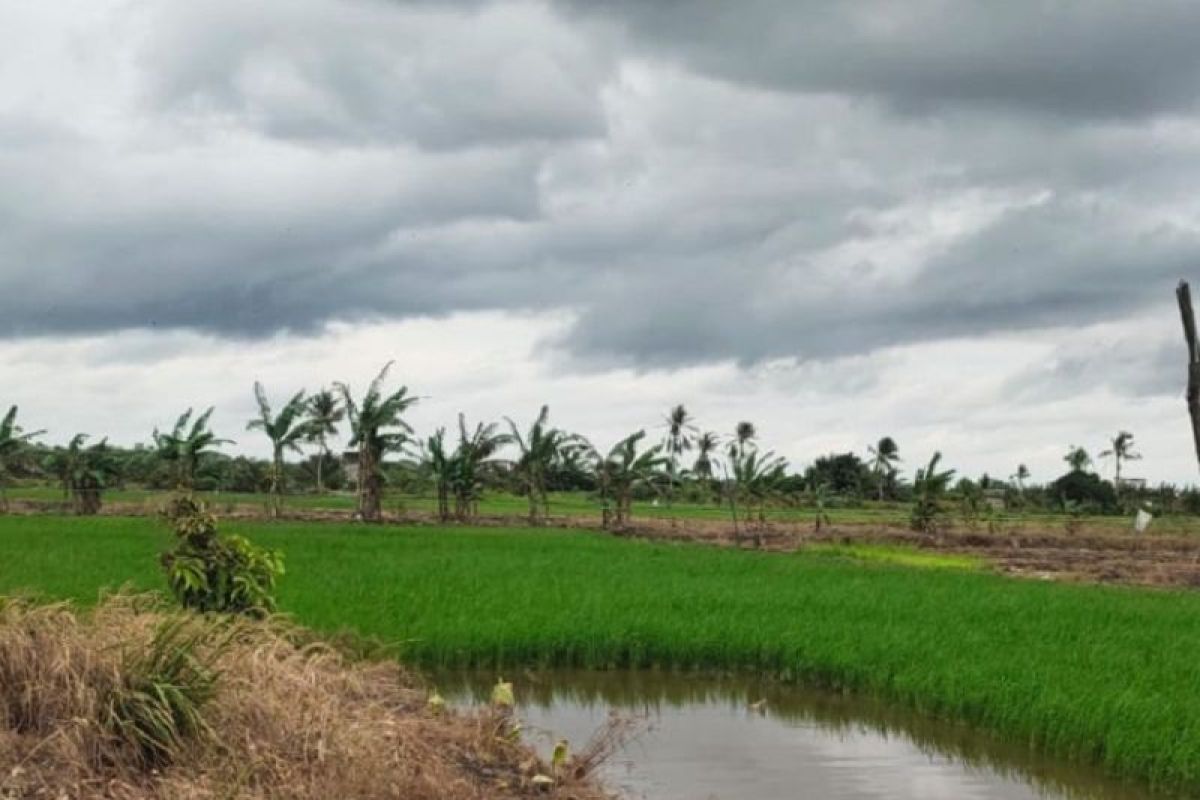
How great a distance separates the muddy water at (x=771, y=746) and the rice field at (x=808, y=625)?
314 mm

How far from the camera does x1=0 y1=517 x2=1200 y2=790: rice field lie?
8938 mm

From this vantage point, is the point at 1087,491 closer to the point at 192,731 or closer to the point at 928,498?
the point at 928,498

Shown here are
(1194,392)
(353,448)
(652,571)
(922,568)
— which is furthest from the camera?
(353,448)

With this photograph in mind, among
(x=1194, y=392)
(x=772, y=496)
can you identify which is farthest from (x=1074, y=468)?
(x=1194, y=392)

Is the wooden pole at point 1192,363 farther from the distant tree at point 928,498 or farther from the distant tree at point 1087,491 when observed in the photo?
the distant tree at point 1087,491

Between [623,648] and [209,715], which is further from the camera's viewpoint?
[623,648]

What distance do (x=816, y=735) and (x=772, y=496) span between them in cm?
2875

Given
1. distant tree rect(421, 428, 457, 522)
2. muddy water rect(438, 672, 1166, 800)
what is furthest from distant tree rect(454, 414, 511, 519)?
muddy water rect(438, 672, 1166, 800)

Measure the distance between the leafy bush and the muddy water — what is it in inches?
80.8

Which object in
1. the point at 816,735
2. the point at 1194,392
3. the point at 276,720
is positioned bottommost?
the point at 816,735

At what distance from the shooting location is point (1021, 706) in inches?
359

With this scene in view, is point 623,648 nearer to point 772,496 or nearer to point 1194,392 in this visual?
point 1194,392

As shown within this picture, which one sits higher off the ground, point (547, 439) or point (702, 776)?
point (547, 439)

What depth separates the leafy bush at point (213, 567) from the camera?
29.7ft
